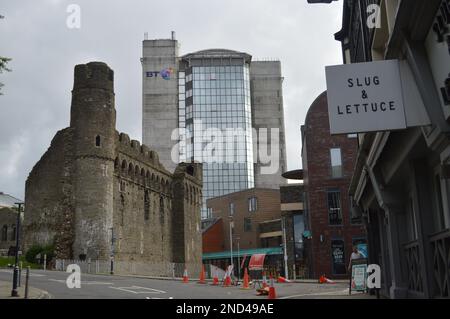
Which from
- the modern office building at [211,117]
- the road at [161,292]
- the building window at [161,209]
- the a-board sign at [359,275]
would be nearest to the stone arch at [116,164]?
the building window at [161,209]

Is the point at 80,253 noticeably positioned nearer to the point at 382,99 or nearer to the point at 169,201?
the point at 169,201

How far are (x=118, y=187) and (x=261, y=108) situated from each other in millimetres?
81752

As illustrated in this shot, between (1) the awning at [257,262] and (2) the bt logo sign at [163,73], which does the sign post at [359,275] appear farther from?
(2) the bt logo sign at [163,73]

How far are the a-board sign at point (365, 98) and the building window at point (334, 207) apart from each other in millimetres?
33952

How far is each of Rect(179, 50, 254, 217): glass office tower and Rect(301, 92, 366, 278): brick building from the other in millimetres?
79476

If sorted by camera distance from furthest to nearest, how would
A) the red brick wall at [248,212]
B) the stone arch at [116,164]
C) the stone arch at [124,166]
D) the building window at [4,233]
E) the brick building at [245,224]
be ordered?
the red brick wall at [248,212], the brick building at [245,224], the building window at [4,233], the stone arch at [124,166], the stone arch at [116,164]

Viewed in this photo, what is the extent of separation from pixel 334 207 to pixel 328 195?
94 cm

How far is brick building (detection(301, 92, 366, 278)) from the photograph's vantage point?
38.4m

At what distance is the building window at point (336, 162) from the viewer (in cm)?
3975

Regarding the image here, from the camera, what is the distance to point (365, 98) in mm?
5996

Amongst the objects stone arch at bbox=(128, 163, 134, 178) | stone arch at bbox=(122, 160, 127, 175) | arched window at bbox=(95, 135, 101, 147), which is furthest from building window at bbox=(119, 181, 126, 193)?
arched window at bbox=(95, 135, 101, 147)
